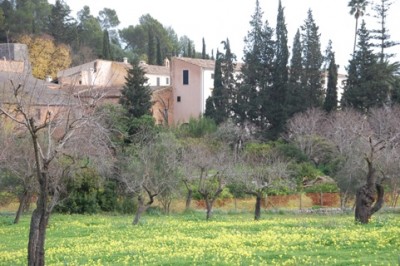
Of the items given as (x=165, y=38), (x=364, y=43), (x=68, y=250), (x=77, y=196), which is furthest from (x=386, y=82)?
(x=165, y=38)

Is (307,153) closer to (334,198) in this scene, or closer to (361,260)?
(334,198)

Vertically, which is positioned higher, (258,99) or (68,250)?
(258,99)

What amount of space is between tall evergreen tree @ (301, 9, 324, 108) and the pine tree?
58.9ft

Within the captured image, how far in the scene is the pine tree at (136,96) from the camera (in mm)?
62306

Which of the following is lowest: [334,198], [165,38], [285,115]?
[334,198]

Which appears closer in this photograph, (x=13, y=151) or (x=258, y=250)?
(x=258, y=250)

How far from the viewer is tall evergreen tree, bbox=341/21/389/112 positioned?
64.8 m

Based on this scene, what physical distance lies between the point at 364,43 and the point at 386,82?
566 cm

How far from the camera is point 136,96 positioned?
63562 mm

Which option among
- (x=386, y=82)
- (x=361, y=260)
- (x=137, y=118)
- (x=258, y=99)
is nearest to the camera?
(x=361, y=260)

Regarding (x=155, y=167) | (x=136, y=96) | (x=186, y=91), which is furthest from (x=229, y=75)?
(x=155, y=167)

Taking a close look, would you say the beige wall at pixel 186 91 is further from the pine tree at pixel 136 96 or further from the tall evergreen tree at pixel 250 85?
the pine tree at pixel 136 96

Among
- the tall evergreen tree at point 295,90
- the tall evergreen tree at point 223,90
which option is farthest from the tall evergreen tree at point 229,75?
the tall evergreen tree at point 295,90

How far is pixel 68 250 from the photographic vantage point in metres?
20.7
